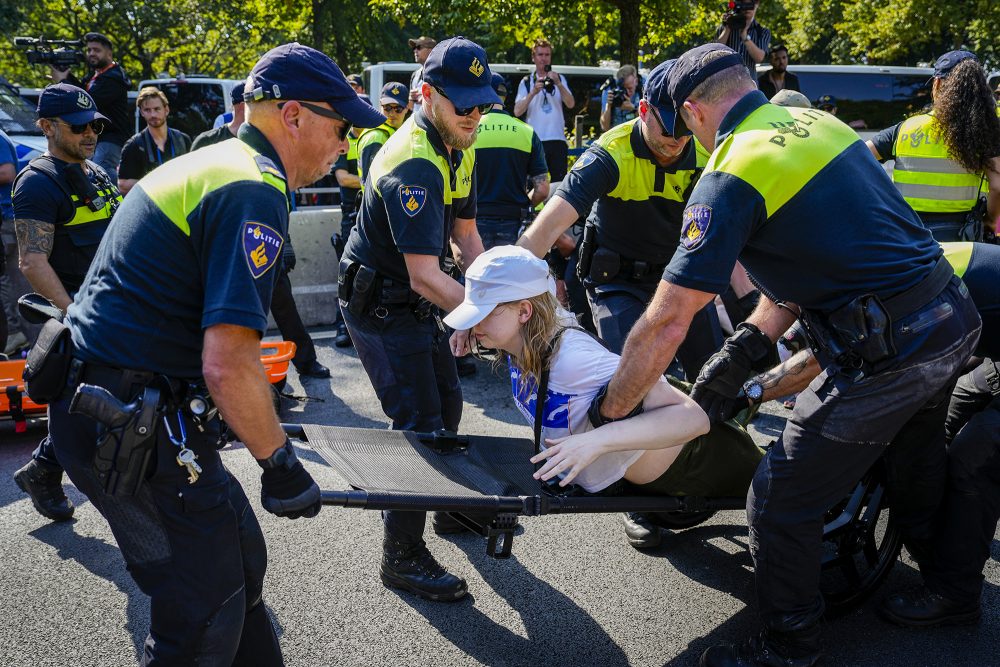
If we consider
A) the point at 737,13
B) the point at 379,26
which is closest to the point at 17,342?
the point at 737,13

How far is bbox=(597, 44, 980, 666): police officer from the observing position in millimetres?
2461

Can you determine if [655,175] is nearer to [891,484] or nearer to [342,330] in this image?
[891,484]

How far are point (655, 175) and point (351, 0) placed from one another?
16703mm

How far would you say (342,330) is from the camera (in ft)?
23.2

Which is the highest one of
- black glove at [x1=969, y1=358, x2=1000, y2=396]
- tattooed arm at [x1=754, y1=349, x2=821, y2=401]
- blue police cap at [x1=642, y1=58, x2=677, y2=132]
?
blue police cap at [x1=642, y1=58, x2=677, y2=132]

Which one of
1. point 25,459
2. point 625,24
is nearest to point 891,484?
point 25,459

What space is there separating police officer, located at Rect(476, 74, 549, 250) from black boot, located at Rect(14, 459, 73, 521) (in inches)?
136

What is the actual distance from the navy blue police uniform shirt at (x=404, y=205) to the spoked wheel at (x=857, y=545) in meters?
1.83

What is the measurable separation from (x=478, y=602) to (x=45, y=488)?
2100 mm

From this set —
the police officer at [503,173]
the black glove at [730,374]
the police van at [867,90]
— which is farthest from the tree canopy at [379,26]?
the black glove at [730,374]

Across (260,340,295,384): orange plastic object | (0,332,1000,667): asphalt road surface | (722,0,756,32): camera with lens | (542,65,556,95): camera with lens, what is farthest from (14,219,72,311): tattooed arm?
(722,0,756,32): camera with lens

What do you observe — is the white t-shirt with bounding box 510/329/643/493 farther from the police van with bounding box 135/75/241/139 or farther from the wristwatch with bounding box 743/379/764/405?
the police van with bounding box 135/75/241/139

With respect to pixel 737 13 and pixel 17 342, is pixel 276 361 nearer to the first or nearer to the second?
pixel 17 342

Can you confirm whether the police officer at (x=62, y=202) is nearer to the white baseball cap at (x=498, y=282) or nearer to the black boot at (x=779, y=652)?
the white baseball cap at (x=498, y=282)
